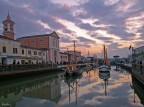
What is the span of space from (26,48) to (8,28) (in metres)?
9.31

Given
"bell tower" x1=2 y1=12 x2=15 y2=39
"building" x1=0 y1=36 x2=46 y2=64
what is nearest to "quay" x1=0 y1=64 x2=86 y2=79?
"building" x1=0 y1=36 x2=46 y2=64

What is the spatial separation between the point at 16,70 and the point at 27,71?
509 centimetres

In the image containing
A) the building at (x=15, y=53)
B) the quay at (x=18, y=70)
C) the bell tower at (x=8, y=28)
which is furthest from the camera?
the bell tower at (x=8, y=28)

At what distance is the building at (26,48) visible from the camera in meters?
55.0

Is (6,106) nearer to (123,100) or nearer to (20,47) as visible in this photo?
(123,100)

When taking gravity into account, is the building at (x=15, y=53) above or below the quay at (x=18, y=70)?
above

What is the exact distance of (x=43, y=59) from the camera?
81.0 metres

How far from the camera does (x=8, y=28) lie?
228ft

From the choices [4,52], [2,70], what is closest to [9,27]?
[4,52]

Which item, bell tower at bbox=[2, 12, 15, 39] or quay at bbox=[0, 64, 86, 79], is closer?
quay at bbox=[0, 64, 86, 79]

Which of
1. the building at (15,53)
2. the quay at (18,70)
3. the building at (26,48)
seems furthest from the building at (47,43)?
the quay at (18,70)

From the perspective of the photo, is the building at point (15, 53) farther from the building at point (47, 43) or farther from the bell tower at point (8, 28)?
the building at point (47, 43)

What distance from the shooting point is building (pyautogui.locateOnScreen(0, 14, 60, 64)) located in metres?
55.0

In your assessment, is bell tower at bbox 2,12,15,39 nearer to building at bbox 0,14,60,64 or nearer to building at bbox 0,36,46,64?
building at bbox 0,14,60,64
